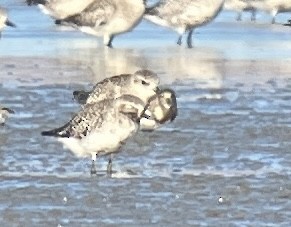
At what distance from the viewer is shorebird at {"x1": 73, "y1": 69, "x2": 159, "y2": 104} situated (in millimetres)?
10773

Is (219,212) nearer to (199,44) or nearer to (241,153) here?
(241,153)

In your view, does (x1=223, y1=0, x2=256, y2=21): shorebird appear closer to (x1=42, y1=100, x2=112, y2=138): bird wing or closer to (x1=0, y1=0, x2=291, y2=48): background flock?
(x1=0, y1=0, x2=291, y2=48): background flock

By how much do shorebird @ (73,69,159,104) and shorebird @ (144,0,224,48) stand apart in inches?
257

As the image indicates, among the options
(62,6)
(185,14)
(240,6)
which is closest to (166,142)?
(185,14)

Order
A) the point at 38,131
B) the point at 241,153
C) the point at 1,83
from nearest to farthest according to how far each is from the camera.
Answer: the point at 241,153 → the point at 38,131 → the point at 1,83

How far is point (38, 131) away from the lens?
10891 mm

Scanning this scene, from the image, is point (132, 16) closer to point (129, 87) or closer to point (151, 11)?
point (151, 11)

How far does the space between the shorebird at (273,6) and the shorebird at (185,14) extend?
2.68m

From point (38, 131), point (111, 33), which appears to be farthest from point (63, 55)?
point (38, 131)

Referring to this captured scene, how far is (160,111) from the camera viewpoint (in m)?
10.8

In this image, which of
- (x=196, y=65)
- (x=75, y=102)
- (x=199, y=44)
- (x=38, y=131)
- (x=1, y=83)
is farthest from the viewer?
(x=199, y=44)

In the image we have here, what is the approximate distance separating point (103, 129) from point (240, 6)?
11452mm

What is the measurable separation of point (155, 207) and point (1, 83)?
6.02 m

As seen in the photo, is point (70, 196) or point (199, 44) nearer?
point (70, 196)
